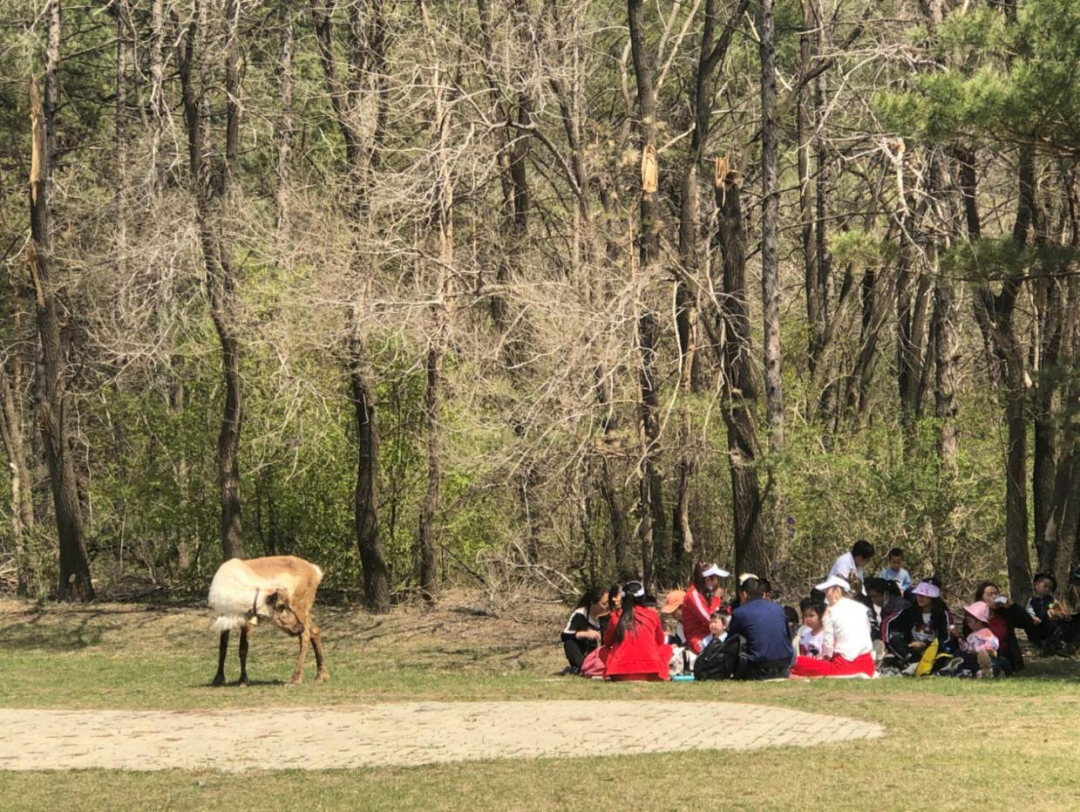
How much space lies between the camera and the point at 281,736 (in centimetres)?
1262

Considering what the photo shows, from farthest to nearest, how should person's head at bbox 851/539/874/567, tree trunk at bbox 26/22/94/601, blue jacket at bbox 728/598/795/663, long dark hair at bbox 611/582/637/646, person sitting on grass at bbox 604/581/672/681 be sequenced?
tree trunk at bbox 26/22/94/601, person's head at bbox 851/539/874/567, person sitting on grass at bbox 604/581/672/681, long dark hair at bbox 611/582/637/646, blue jacket at bbox 728/598/795/663

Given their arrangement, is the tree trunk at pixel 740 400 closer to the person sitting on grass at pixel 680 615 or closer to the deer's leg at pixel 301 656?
the person sitting on grass at pixel 680 615

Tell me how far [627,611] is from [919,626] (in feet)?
10.6

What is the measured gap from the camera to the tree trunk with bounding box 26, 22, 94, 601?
91.3ft

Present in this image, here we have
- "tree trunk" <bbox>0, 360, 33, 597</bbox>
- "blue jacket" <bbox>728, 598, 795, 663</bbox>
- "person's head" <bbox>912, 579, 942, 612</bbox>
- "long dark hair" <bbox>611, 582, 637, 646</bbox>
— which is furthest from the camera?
"tree trunk" <bbox>0, 360, 33, 597</bbox>

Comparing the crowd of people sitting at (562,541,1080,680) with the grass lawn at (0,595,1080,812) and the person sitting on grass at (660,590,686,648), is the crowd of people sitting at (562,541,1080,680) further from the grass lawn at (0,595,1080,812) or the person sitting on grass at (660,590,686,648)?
the grass lawn at (0,595,1080,812)

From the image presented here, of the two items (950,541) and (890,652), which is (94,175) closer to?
(950,541)

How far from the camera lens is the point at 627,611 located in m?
16.1

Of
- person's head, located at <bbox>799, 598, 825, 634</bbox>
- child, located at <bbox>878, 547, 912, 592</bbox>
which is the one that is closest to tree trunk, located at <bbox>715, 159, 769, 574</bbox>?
child, located at <bbox>878, 547, 912, 592</bbox>

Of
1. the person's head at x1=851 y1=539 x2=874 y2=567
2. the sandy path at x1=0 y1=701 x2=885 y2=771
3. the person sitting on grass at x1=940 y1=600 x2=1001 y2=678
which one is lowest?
the sandy path at x1=0 y1=701 x2=885 y2=771

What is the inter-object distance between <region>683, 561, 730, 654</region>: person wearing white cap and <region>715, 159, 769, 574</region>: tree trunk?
462cm

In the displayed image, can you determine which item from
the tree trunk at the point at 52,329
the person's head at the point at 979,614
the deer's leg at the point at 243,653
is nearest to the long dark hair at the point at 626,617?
the person's head at the point at 979,614

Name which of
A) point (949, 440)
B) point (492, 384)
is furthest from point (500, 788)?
point (949, 440)

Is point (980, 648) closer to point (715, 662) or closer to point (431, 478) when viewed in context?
point (715, 662)
